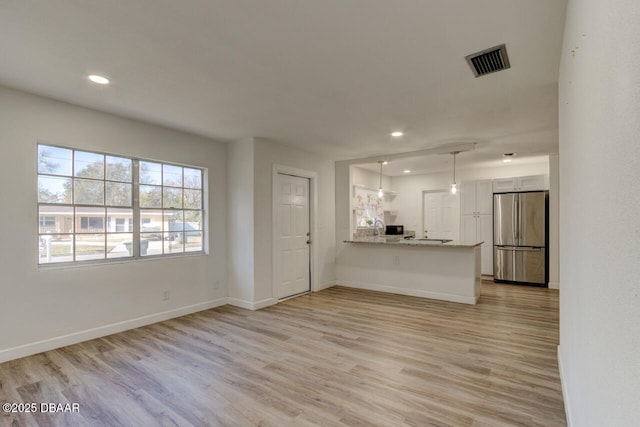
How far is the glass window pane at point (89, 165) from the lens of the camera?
340 centimetres

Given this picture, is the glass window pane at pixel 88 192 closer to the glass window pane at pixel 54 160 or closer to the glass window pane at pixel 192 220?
the glass window pane at pixel 54 160

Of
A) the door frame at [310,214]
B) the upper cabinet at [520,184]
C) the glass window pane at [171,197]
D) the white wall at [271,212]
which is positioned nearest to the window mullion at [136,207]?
the glass window pane at [171,197]

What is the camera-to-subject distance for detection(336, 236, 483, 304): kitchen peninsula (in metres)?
4.83

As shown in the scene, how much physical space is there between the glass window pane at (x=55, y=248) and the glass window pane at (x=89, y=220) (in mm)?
146

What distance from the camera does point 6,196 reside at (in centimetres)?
287

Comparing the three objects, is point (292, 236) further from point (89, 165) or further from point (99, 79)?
point (99, 79)

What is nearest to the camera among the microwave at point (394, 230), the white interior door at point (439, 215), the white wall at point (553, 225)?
the white wall at point (553, 225)

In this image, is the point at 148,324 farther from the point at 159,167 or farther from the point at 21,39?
the point at 21,39

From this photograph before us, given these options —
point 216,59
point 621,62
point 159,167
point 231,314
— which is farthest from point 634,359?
point 159,167

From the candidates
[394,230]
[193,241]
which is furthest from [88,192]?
[394,230]

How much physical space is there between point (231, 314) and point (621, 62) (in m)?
4.44

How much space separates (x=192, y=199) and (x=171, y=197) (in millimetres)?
317

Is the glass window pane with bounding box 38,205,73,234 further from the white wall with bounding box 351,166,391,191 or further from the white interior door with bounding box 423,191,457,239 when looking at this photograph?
the white interior door with bounding box 423,191,457,239

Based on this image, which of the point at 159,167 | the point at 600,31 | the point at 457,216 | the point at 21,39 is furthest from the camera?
→ the point at 457,216
